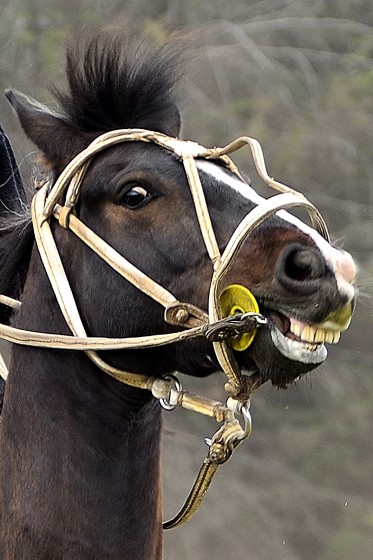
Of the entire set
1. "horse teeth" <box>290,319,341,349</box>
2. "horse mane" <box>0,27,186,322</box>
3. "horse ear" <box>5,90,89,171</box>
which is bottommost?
"horse teeth" <box>290,319,341,349</box>

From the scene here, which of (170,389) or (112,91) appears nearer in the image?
(170,389)

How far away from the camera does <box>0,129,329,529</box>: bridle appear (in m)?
2.81

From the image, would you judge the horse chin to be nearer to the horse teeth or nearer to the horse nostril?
the horse teeth

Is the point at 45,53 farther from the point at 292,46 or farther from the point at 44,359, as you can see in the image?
the point at 44,359

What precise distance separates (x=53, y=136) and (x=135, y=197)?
40cm

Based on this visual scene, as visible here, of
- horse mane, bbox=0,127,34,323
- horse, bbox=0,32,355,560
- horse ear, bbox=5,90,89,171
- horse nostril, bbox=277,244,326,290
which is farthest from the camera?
horse mane, bbox=0,127,34,323

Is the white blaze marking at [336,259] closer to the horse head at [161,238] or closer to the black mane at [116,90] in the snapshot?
the horse head at [161,238]

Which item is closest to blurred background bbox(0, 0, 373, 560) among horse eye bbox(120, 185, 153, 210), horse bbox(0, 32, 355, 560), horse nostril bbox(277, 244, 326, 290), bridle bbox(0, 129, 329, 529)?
horse bbox(0, 32, 355, 560)

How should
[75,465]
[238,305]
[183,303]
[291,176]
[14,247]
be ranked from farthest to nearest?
[291,176] < [14,247] < [75,465] < [183,303] < [238,305]

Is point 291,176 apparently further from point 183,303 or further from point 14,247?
point 183,303

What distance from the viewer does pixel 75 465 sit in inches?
125

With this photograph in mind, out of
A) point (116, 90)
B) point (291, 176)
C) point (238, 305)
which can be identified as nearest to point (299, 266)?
point (238, 305)

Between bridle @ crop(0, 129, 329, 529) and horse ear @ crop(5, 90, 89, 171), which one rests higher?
horse ear @ crop(5, 90, 89, 171)

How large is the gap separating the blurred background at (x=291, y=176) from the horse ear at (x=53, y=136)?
8126 millimetres
